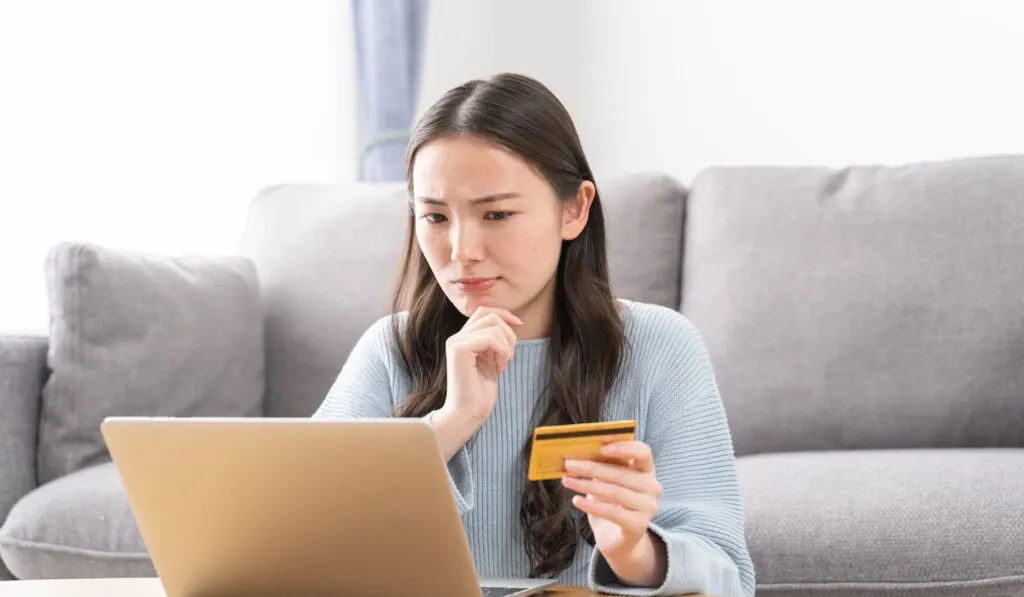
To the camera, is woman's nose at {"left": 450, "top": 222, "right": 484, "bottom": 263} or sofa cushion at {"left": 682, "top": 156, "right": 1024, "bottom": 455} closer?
woman's nose at {"left": 450, "top": 222, "right": 484, "bottom": 263}

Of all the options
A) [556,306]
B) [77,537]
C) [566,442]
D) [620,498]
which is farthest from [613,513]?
[77,537]

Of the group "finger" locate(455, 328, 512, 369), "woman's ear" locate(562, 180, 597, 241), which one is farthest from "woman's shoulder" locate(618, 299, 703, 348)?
"finger" locate(455, 328, 512, 369)

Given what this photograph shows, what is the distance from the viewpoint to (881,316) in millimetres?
2033

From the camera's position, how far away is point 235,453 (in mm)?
838

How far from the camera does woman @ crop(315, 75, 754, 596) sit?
3.98 feet

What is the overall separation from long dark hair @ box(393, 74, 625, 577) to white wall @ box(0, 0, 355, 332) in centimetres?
166

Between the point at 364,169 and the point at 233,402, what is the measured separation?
3.48 ft

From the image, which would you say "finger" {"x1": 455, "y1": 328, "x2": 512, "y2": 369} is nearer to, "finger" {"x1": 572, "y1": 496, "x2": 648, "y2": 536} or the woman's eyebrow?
the woman's eyebrow

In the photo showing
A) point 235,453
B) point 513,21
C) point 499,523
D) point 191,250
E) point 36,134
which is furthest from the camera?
point 513,21

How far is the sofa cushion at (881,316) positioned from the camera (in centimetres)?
200

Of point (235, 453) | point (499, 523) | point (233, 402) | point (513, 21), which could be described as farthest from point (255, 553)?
point (513, 21)

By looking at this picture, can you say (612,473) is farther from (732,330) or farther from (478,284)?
(732,330)

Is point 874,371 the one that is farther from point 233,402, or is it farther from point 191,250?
point 191,250

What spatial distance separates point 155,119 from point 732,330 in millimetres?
1591
